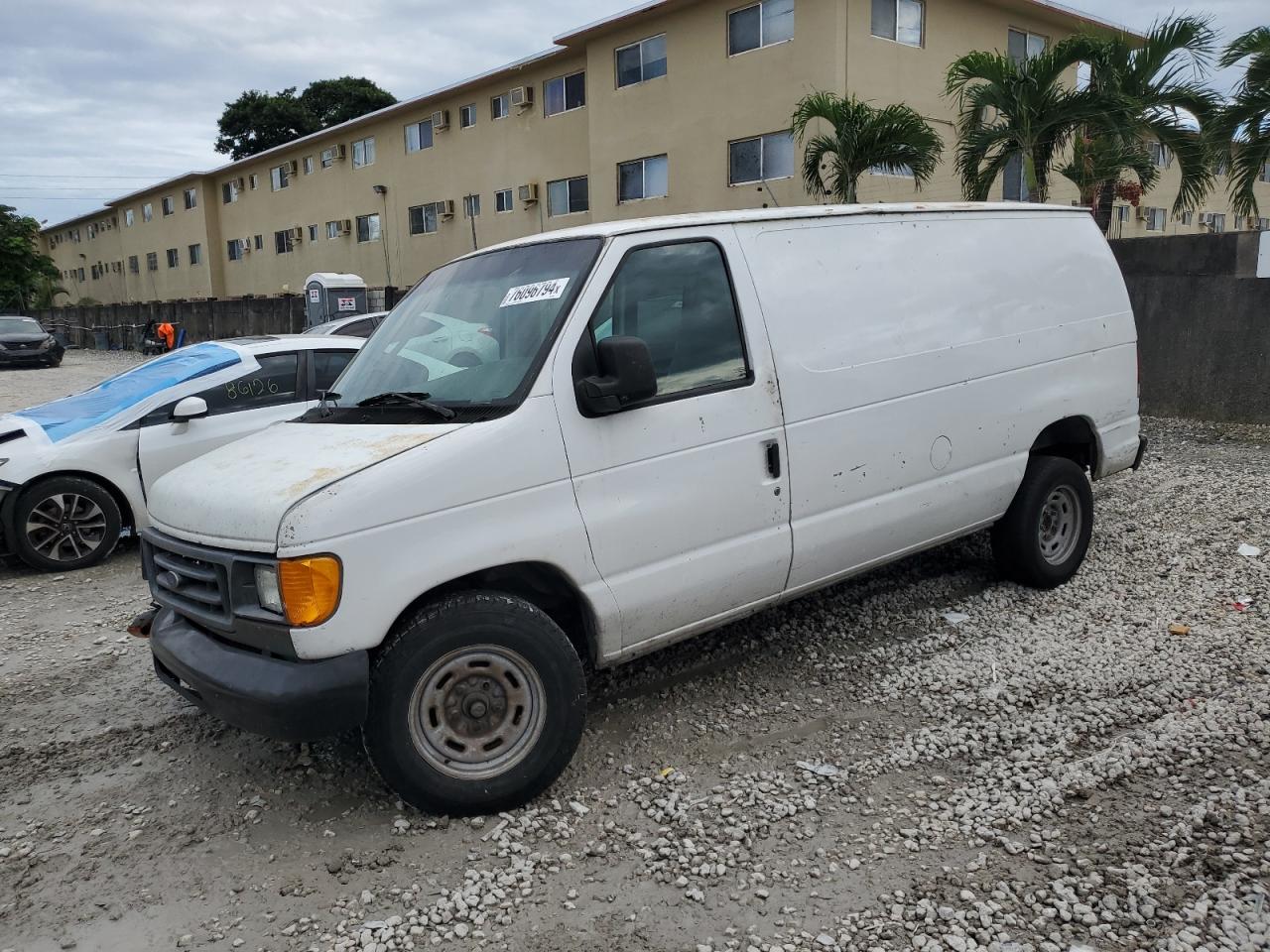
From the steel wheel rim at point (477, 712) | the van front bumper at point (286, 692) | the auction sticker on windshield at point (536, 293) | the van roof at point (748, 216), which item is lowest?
the steel wheel rim at point (477, 712)

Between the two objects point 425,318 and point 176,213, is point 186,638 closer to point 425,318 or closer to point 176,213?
point 425,318

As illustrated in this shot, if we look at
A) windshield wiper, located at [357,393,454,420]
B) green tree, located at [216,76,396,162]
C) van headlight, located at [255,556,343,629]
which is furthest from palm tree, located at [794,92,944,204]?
green tree, located at [216,76,396,162]

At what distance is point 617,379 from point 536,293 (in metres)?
0.64

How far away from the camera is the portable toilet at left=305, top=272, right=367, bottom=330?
20.5m

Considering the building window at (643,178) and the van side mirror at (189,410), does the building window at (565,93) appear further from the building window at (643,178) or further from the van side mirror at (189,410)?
the van side mirror at (189,410)

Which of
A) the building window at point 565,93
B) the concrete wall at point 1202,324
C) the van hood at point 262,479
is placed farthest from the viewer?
the building window at point 565,93

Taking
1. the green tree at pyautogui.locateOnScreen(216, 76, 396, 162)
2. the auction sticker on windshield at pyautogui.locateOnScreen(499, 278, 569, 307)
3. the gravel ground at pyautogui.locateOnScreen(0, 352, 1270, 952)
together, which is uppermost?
the green tree at pyautogui.locateOnScreen(216, 76, 396, 162)

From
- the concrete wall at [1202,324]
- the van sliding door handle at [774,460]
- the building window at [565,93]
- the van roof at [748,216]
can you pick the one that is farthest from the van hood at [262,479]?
the building window at [565,93]

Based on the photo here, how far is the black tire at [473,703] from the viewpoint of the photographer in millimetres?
3232

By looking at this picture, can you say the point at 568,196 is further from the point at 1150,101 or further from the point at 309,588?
the point at 309,588

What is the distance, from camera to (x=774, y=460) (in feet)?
13.2

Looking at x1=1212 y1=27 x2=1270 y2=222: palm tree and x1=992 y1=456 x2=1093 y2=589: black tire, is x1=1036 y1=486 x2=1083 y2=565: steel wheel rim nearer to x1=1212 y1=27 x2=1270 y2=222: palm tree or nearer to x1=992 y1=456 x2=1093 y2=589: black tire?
x1=992 y1=456 x2=1093 y2=589: black tire

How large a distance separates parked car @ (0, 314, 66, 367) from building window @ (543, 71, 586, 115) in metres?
16.1

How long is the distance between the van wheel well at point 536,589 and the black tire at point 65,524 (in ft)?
15.2
